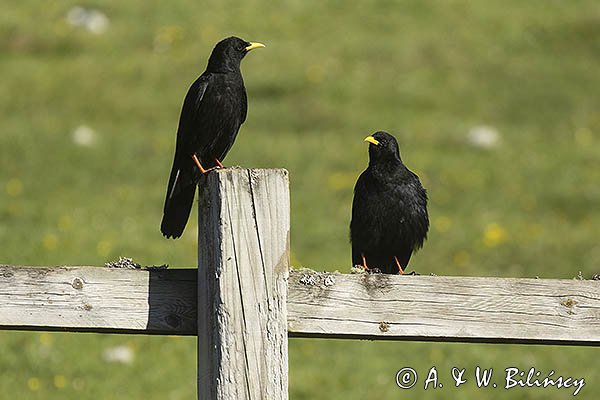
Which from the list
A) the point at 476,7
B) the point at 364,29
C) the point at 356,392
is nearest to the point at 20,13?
the point at 364,29

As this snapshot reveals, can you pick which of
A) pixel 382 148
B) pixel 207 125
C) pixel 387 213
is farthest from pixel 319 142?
pixel 207 125

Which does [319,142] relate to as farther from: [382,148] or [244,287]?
[244,287]

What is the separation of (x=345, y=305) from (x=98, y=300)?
778 millimetres

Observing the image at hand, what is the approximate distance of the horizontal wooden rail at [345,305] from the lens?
10.8ft

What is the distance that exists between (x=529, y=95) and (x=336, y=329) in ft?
57.7

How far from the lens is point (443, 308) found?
341 centimetres

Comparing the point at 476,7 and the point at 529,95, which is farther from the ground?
the point at 476,7

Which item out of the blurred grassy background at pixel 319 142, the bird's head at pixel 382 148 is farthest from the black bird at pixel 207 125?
the blurred grassy background at pixel 319 142

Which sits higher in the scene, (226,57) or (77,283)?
(226,57)

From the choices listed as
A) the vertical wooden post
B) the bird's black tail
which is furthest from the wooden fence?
the bird's black tail

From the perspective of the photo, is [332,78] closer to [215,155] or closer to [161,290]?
[215,155]

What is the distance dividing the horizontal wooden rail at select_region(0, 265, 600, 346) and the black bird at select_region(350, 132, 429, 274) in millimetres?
3371

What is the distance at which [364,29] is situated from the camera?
2383cm

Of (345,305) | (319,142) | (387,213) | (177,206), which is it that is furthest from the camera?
(319,142)
